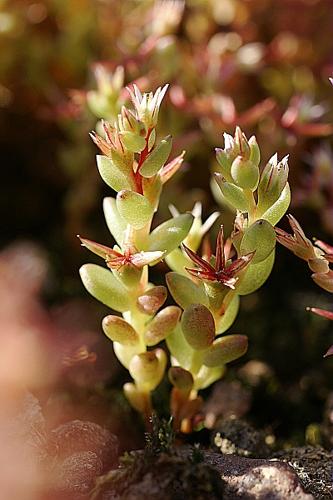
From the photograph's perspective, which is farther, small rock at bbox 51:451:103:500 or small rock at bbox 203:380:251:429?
small rock at bbox 203:380:251:429

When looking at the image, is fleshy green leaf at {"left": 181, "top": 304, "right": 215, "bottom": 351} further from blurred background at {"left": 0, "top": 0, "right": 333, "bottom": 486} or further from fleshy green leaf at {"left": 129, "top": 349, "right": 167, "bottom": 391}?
blurred background at {"left": 0, "top": 0, "right": 333, "bottom": 486}

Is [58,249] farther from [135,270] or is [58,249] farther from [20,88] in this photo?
[135,270]

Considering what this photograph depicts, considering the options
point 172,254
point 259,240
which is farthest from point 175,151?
point 259,240

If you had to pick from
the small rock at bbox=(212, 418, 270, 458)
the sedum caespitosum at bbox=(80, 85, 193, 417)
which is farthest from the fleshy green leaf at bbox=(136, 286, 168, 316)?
the small rock at bbox=(212, 418, 270, 458)

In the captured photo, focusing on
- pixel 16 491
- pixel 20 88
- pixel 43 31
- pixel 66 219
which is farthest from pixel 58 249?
pixel 16 491

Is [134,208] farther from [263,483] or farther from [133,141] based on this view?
[263,483]

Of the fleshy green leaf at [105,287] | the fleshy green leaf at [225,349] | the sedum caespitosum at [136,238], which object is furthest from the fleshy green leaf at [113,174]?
the fleshy green leaf at [225,349]
